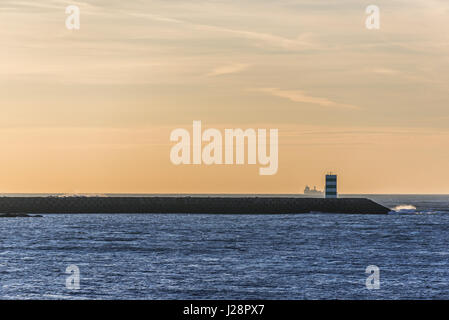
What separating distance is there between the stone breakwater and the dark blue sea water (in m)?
66.8

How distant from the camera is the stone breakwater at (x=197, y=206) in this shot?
5866 inches

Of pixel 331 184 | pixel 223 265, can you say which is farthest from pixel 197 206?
pixel 223 265

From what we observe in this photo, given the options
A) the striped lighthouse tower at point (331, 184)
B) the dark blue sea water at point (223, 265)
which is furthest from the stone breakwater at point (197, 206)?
the dark blue sea water at point (223, 265)

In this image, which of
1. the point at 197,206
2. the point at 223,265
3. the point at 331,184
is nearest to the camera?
Answer: the point at 223,265

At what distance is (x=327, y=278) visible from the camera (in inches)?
1597

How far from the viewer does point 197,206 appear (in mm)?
150875

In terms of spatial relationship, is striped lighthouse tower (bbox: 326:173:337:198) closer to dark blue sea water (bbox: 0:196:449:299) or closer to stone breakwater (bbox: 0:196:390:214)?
stone breakwater (bbox: 0:196:390:214)

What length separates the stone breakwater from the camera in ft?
489

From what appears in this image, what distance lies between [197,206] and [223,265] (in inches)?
4067

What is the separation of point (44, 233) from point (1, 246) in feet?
60.6

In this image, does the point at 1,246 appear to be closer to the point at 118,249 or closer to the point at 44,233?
the point at 118,249

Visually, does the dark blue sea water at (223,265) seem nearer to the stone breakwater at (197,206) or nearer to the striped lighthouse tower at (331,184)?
the stone breakwater at (197,206)

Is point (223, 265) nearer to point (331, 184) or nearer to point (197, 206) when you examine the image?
point (197, 206)
